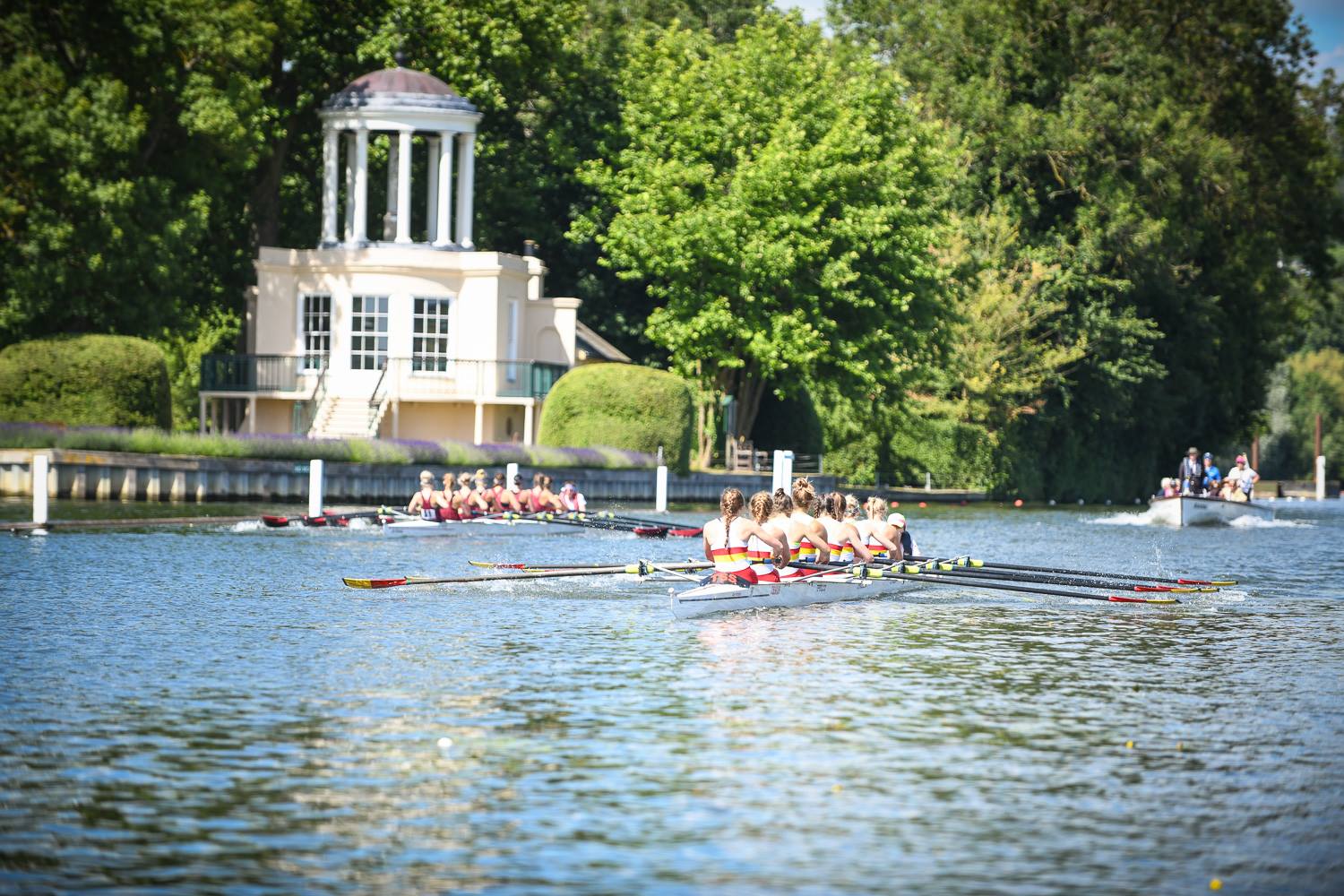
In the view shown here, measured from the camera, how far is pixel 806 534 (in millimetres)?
27719

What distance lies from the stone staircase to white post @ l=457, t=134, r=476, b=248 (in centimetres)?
660

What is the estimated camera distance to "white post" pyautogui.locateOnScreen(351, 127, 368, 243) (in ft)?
Result: 194

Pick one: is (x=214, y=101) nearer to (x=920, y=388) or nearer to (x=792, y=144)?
(x=792, y=144)

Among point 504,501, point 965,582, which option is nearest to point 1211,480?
point 504,501

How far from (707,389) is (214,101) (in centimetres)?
2010

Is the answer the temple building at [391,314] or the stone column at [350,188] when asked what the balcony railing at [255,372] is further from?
the stone column at [350,188]

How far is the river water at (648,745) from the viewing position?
1176cm

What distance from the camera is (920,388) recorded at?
76438 mm

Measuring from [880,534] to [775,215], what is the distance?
3258 centimetres

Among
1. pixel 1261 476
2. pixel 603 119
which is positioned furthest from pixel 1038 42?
pixel 1261 476

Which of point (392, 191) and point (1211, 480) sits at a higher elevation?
point (392, 191)

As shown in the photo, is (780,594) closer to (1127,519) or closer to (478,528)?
(478,528)

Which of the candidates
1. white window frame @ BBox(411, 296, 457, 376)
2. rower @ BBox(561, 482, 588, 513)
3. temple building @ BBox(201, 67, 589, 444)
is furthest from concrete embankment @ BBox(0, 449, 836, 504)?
rower @ BBox(561, 482, 588, 513)

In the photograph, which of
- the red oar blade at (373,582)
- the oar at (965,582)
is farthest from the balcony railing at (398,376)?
the red oar blade at (373,582)
